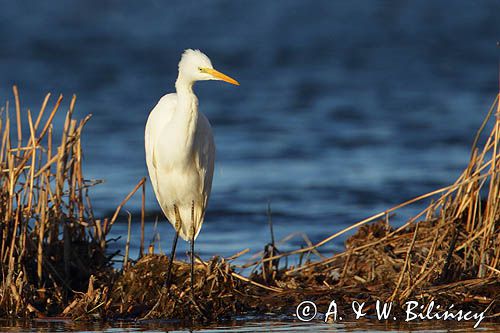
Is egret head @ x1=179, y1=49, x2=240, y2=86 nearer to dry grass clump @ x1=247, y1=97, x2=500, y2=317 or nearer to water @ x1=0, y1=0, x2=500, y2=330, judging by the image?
dry grass clump @ x1=247, y1=97, x2=500, y2=317

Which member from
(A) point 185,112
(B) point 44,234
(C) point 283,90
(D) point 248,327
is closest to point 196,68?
(A) point 185,112

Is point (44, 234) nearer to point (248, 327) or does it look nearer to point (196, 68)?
point (196, 68)

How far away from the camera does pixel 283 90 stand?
19.4 metres

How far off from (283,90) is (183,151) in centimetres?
1269

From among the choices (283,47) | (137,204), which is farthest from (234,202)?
(283,47)

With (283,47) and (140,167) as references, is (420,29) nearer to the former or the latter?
(283,47)

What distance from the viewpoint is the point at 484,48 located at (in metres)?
22.6

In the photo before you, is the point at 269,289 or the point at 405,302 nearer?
the point at 405,302

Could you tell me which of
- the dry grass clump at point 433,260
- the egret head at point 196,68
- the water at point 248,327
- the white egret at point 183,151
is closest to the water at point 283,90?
the white egret at point 183,151

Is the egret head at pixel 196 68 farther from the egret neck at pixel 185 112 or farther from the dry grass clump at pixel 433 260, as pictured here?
the dry grass clump at pixel 433 260

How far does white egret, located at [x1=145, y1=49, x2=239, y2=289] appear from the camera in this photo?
6621 millimetres

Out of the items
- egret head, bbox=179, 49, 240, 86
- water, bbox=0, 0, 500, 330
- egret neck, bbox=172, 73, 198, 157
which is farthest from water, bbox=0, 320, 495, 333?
water, bbox=0, 0, 500, 330

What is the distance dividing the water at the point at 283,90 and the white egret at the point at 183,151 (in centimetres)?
138

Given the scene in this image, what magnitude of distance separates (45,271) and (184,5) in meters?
18.8
